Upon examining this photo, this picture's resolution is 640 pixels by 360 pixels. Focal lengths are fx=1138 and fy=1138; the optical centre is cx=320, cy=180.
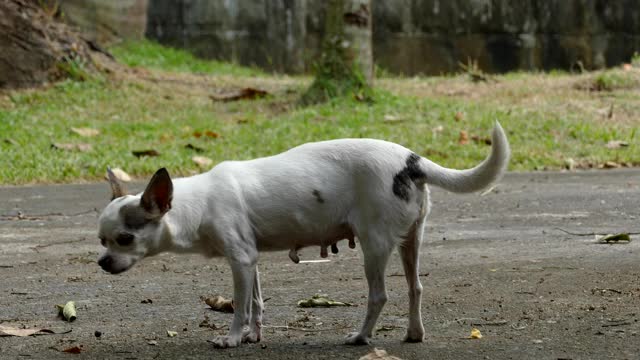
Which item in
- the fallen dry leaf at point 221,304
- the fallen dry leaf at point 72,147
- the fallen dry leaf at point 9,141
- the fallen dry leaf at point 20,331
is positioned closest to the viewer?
the fallen dry leaf at point 20,331

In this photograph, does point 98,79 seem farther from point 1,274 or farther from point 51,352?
point 51,352

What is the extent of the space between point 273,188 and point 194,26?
14.3 meters

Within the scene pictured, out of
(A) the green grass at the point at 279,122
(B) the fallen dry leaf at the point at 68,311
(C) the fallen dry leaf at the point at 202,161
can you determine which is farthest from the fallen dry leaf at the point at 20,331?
(C) the fallen dry leaf at the point at 202,161

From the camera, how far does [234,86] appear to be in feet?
53.5

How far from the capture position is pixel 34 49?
14.8 m

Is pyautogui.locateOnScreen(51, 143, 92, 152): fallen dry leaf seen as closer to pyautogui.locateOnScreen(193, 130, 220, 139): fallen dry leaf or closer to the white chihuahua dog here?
pyautogui.locateOnScreen(193, 130, 220, 139): fallen dry leaf

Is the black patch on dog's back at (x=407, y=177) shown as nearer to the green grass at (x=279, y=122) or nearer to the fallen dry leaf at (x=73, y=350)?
the fallen dry leaf at (x=73, y=350)

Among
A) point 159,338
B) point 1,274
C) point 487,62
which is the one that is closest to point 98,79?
point 487,62

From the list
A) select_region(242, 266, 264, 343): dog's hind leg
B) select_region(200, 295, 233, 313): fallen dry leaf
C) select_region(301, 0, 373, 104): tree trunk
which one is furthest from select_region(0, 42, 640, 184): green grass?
select_region(242, 266, 264, 343): dog's hind leg

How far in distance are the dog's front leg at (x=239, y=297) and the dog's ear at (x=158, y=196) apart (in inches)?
14.7

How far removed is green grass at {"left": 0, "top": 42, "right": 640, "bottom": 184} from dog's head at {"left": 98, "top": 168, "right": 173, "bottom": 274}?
6.13m

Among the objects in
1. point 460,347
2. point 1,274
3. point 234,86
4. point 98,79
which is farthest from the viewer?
point 234,86

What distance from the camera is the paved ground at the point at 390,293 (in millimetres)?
4820

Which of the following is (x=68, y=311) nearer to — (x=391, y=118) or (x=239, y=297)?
(x=239, y=297)
